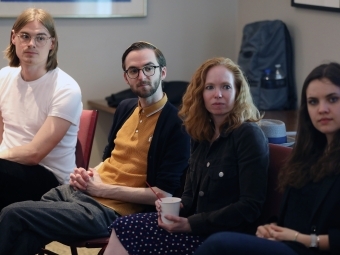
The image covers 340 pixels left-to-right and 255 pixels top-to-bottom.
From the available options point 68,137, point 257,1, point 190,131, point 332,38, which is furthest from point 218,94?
point 257,1

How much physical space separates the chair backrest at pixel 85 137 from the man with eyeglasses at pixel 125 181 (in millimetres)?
265

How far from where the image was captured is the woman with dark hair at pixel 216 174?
2293 mm

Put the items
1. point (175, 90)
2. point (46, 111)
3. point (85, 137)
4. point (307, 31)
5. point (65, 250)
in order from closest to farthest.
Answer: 1. point (46, 111)
2. point (85, 137)
3. point (65, 250)
4. point (307, 31)
5. point (175, 90)

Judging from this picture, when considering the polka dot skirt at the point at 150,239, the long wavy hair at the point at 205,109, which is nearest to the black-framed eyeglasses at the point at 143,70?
the long wavy hair at the point at 205,109

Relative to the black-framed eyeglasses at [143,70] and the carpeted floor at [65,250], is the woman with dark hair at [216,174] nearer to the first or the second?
the black-framed eyeglasses at [143,70]

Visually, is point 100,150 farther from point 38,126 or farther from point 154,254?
point 154,254

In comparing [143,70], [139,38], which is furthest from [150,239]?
[139,38]

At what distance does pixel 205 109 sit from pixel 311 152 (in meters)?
0.50

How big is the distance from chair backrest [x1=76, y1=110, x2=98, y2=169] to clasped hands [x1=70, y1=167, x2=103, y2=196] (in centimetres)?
34

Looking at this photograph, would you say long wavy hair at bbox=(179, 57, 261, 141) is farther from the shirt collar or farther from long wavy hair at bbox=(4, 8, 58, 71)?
long wavy hair at bbox=(4, 8, 58, 71)

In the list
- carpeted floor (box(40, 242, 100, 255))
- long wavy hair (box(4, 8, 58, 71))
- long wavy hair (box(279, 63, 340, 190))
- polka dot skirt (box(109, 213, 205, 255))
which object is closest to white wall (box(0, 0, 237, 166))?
carpeted floor (box(40, 242, 100, 255))

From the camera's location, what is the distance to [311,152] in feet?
7.08

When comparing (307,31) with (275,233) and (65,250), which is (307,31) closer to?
(65,250)

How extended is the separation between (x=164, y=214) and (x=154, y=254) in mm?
147
